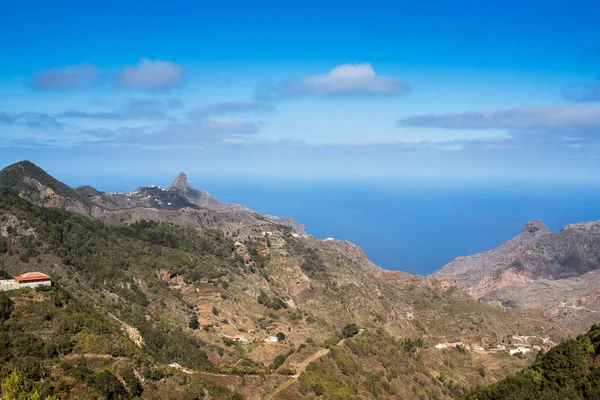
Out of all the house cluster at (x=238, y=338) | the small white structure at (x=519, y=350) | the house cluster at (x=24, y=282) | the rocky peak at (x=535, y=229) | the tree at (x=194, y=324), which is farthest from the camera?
the rocky peak at (x=535, y=229)

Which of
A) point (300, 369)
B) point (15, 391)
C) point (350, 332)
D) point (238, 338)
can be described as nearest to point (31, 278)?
point (15, 391)

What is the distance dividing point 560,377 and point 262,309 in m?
33.5

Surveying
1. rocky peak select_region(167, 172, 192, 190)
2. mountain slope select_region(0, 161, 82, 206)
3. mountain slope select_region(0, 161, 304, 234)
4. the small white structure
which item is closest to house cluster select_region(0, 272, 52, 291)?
the small white structure

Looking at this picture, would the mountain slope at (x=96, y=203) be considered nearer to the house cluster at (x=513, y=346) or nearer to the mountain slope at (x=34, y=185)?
the mountain slope at (x=34, y=185)

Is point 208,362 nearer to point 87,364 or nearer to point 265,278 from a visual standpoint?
point 87,364

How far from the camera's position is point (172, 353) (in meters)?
41.5

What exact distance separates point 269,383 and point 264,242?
47.3m

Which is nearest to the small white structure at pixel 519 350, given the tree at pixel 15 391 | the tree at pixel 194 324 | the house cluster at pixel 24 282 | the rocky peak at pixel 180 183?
the tree at pixel 194 324

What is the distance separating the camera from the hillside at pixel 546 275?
328 ft

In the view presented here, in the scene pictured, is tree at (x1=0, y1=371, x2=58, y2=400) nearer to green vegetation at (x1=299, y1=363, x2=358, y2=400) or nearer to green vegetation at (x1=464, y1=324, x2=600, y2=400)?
green vegetation at (x1=299, y1=363, x2=358, y2=400)

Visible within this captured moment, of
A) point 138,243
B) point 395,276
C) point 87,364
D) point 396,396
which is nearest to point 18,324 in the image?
point 87,364

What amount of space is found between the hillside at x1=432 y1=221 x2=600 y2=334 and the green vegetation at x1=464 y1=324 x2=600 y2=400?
60.3m

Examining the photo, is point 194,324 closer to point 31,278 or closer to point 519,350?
point 31,278

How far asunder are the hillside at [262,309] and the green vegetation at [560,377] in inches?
423
